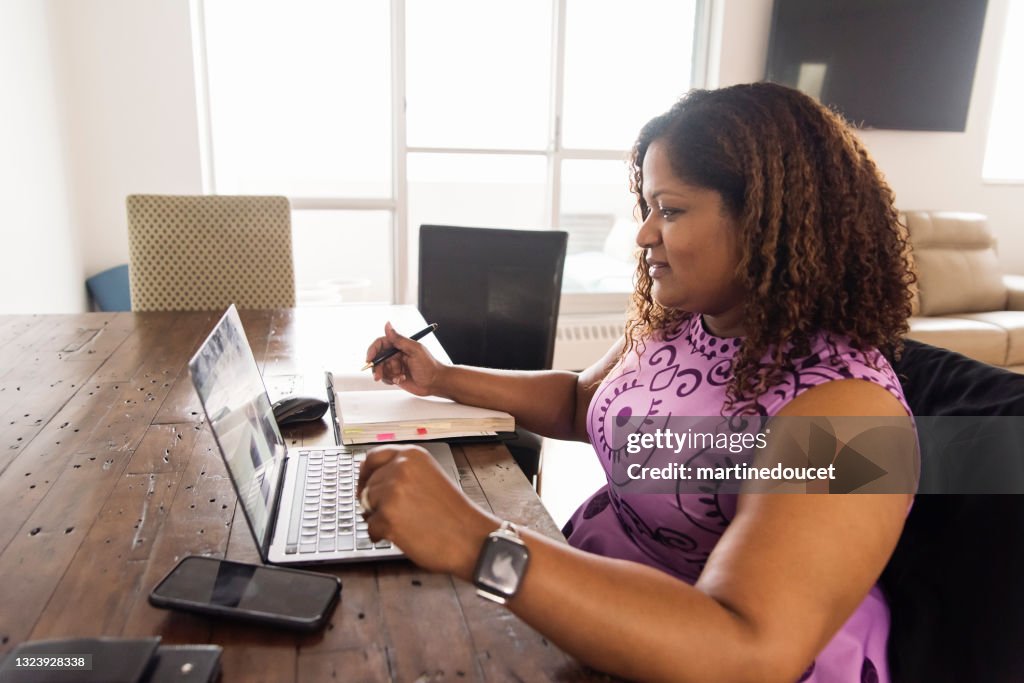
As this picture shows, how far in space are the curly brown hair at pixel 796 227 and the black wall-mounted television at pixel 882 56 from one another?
3.38 metres

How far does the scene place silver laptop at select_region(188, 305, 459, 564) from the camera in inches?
30.1

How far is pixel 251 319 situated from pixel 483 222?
213cm

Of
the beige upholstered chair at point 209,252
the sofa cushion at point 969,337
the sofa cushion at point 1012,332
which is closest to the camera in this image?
the beige upholstered chair at point 209,252

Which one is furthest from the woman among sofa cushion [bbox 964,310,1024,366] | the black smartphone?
sofa cushion [bbox 964,310,1024,366]

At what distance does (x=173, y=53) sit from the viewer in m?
3.21

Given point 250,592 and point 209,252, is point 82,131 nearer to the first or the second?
point 209,252

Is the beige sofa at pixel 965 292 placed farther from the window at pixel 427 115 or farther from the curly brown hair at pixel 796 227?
the curly brown hair at pixel 796 227

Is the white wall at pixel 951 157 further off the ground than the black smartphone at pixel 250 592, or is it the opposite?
the white wall at pixel 951 157

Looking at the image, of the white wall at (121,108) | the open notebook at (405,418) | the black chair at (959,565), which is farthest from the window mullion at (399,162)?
the black chair at (959,565)

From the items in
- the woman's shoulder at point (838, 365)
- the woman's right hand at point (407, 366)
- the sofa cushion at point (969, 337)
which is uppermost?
the woman's shoulder at point (838, 365)

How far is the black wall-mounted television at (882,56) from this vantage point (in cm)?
391

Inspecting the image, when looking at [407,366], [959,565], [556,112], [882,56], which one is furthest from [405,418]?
[882,56]

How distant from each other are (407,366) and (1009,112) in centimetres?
489

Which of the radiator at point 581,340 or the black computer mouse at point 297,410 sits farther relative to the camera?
the radiator at point 581,340
